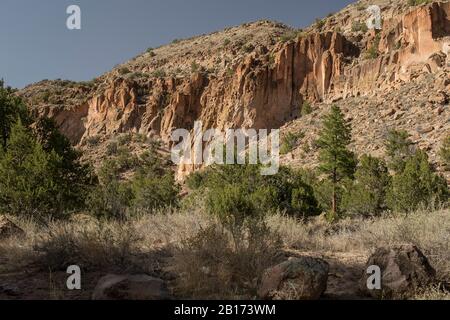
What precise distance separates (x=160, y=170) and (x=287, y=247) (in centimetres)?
4298

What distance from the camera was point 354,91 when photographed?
44.2m

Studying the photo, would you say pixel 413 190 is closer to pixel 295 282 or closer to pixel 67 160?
pixel 67 160

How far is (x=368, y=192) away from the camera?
19.2 m

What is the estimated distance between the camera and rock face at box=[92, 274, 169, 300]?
3.62 meters

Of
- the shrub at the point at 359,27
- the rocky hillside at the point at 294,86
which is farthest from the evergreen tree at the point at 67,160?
the shrub at the point at 359,27

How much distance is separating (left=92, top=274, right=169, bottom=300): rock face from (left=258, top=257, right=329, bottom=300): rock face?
38.0 inches

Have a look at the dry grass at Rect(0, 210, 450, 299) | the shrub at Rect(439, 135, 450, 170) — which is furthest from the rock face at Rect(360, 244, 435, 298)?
the shrub at Rect(439, 135, 450, 170)

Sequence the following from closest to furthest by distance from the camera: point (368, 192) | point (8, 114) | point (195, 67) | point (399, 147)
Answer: point (8, 114)
point (368, 192)
point (399, 147)
point (195, 67)

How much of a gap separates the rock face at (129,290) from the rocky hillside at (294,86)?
27.5m

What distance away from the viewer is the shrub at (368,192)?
1881 cm

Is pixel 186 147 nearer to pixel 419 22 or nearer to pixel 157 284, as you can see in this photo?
pixel 419 22

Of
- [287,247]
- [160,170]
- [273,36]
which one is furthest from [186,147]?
[287,247]

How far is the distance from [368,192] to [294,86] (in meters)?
A: 33.0

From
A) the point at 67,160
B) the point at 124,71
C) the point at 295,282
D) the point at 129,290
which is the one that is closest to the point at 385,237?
the point at 295,282
